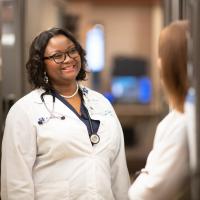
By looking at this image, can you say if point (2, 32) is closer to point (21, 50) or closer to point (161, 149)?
point (21, 50)

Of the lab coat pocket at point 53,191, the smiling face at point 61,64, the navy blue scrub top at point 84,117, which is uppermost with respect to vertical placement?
the smiling face at point 61,64

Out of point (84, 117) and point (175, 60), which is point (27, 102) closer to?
point (84, 117)

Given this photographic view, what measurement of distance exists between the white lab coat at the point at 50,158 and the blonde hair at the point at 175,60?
0.78m

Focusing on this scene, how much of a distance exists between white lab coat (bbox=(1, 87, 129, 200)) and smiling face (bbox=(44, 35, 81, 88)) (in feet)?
0.47

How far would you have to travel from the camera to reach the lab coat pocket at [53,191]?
8.72 feet

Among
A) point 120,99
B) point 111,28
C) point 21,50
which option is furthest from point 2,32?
point 111,28

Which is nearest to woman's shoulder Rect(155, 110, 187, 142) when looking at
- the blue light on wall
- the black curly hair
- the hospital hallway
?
the black curly hair

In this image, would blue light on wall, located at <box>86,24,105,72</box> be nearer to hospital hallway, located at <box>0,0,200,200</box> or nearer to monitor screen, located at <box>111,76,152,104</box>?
hospital hallway, located at <box>0,0,200,200</box>

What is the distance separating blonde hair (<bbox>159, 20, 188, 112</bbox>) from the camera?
1969 millimetres

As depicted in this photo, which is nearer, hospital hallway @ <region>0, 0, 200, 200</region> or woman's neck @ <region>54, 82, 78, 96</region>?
woman's neck @ <region>54, 82, 78, 96</region>

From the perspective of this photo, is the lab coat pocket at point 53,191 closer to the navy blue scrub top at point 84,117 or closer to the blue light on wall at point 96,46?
the navy blue scrub top at point 84,117

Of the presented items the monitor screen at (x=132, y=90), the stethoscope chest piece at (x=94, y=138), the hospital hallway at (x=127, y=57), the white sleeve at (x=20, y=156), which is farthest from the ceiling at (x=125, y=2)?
the white sleeve at (x=20, y=156)

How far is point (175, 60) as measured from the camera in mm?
1978

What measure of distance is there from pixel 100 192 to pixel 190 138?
951 mm
